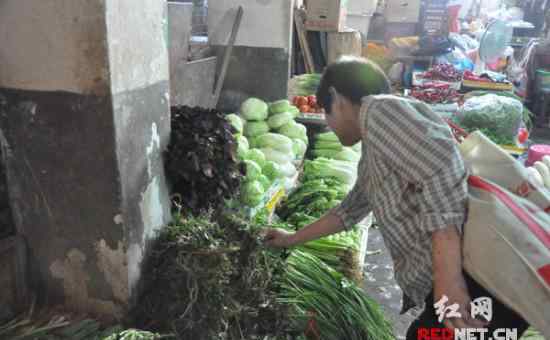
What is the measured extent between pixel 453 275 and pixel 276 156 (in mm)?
2936

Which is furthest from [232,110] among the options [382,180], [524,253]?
[524,253]

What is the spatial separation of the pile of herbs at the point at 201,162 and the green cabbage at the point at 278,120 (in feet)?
6.97

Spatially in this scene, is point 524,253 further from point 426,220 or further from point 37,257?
point 37,257

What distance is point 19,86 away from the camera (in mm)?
2047

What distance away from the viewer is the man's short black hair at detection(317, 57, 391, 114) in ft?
6.21

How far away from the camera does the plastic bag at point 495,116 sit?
596 centimetres

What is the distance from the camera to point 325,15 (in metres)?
Result: 7.68

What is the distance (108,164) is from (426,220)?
1.42 metres

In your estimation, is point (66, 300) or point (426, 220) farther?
point (66, 300)

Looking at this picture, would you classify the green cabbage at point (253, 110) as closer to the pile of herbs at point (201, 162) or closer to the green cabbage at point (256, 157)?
the green cabbage at point (256, 157)

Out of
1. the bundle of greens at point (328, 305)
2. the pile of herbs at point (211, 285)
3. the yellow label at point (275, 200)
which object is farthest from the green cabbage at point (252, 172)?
the pile of herbs at point (211, 285)

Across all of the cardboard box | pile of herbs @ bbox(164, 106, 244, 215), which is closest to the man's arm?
pile of herbs @ bbox(164, 106, 244, 215)

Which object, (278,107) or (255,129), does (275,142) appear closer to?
(255,129)

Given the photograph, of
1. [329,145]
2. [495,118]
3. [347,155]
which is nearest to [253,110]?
[329,145]
